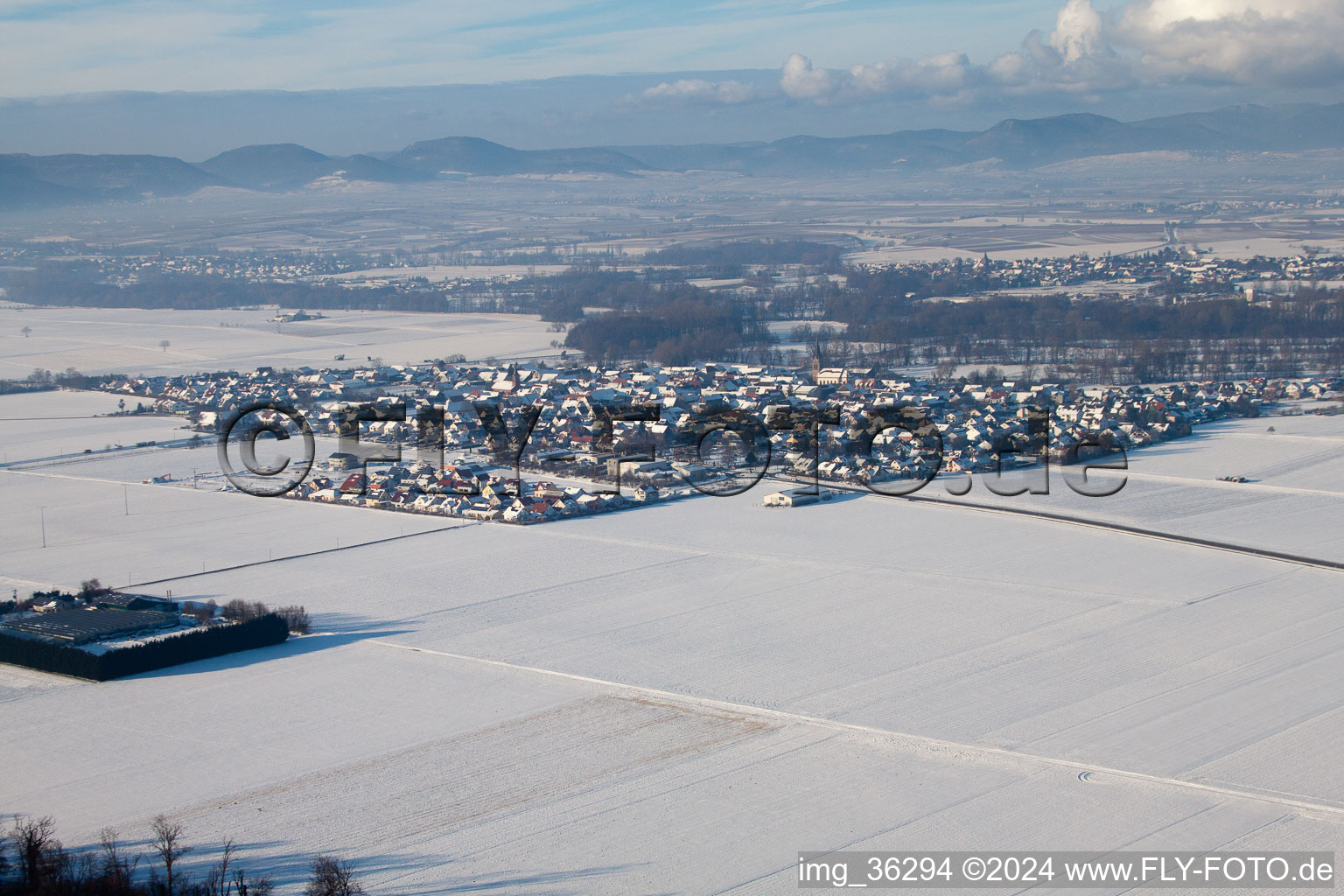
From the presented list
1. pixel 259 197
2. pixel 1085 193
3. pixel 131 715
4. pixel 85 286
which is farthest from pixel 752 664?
pixel 259 197

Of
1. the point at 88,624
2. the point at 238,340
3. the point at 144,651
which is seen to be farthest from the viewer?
the point at 238,340

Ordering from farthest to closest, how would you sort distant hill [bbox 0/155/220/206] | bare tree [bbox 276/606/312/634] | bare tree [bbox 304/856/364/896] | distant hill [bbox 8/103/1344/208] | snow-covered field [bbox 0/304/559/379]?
distant hill [bbox 8/103/1344/208]
distant hill [bbox 0/155/220/206]
snow-covered field [bbox 0/304/559/379]
bare tree [bbox 276/606/312/634]
bare tree [bbox 304/856/364/896]

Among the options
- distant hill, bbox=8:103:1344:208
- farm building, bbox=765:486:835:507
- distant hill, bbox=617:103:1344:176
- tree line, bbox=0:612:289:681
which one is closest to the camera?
tree line, bbox=0:612:289:681

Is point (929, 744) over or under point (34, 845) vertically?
under

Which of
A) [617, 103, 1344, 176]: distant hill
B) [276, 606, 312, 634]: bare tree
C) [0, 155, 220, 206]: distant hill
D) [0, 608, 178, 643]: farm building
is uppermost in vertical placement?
[617, 103, 1344, 176]: distant hill

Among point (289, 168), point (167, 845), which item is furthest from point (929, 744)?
point (289, 168)

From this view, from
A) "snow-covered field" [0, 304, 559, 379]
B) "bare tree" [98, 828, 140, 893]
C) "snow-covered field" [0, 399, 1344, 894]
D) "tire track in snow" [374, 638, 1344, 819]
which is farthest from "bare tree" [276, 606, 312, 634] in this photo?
"snow-covered field" [0, 304, 559, 379]

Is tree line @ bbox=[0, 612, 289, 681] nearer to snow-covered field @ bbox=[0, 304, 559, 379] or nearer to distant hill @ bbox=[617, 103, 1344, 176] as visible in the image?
snow-covered field @ bbox=[0, 304, 559, 379]

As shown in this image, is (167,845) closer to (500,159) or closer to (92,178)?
(92,178)
